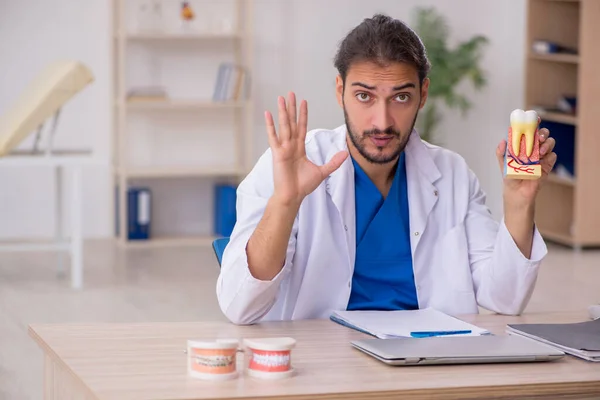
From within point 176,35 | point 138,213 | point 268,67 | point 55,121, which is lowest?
point 138,213

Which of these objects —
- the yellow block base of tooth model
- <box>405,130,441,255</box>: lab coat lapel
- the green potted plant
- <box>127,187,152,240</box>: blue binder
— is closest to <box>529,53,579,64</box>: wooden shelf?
the green potted plant

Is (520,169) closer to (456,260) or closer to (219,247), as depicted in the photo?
(456,260)

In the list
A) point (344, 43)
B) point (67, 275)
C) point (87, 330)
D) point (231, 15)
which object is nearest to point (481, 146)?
point (231, 15)

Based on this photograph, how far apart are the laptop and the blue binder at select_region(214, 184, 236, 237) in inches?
194

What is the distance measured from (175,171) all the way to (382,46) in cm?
442

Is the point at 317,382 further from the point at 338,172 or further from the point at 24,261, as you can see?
the point at 24,261

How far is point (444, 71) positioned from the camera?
22.2 feet

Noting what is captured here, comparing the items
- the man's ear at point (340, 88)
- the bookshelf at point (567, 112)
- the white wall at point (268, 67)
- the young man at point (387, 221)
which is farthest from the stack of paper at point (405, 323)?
the white wall at point (268, 67)

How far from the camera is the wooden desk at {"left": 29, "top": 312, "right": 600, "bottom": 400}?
5.10ft

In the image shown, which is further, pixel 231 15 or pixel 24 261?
pixel 231 15

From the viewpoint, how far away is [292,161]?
2.02 metres

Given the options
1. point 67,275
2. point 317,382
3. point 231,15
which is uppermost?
point 231,15

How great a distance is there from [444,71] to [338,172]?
4.55 meters

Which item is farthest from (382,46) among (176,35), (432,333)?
(176,35)
